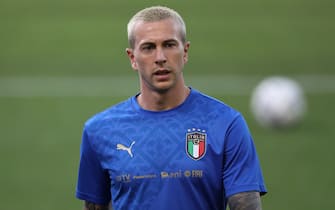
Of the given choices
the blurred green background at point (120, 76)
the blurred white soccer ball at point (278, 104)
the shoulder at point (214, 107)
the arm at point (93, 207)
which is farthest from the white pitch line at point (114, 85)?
the shoulder at point (214, 107)

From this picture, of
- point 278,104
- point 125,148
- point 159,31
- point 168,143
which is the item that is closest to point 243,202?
point 168,143

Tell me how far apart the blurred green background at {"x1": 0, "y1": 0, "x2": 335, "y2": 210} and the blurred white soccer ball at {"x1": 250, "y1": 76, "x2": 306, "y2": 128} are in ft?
0.64

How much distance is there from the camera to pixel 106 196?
319 inches

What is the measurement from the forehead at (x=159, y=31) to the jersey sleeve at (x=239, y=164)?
2.43 feet

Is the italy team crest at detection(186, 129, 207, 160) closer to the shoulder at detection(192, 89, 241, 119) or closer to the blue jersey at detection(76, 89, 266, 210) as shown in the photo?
the blue jersey at detection(76, 89, 266, 210)

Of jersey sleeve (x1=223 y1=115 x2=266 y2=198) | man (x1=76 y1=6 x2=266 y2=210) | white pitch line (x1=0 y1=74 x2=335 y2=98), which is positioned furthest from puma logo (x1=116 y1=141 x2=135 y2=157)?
white pitch line (x1=0 y1=74 x2=335 y2=98)

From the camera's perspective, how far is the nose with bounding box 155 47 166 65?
7611 mm

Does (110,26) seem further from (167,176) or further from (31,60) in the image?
(167,176)

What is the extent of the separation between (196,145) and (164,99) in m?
0.42

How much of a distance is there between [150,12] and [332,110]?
39.4 feet

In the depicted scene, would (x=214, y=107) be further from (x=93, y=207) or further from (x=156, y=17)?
(x=93, y=207)

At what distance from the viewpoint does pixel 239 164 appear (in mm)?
7559

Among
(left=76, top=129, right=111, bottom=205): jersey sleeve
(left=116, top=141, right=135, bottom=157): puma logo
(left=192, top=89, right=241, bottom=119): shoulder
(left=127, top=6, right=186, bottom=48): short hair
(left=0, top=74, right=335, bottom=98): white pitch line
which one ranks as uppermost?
(left=0, top=74, right=335, bottom=98): white pitch line

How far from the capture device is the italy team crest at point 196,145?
7.62 m
